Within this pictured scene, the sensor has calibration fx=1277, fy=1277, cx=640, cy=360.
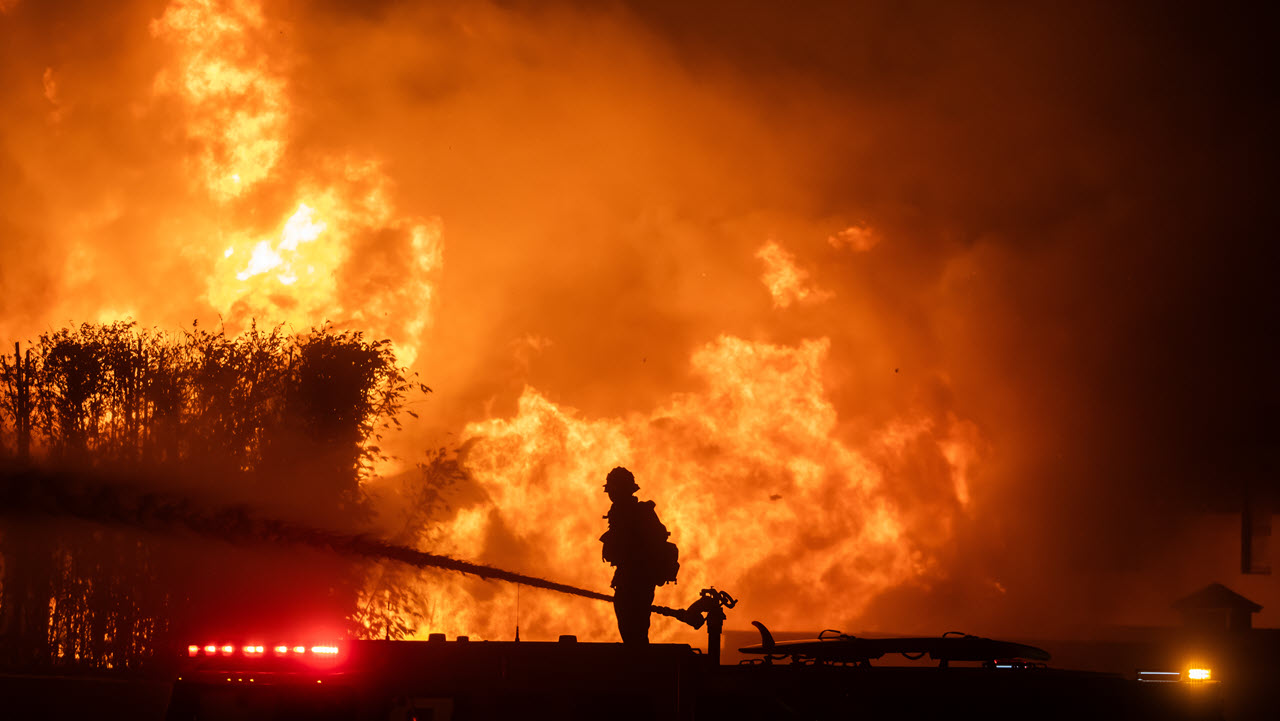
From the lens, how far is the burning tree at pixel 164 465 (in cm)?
5209

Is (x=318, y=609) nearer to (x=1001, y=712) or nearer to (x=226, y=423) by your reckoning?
(x=226, y=423)

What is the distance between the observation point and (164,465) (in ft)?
162

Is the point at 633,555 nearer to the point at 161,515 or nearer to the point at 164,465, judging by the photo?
the point at 161,515

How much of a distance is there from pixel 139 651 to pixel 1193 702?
148 feet

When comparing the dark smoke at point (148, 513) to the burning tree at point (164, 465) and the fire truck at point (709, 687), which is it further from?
the burning tree at point (164, 465)

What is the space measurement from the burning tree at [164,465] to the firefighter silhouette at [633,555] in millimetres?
28302

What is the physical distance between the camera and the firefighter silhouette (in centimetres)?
2400

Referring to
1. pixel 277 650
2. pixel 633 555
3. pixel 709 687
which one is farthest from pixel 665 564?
pixel 277 650

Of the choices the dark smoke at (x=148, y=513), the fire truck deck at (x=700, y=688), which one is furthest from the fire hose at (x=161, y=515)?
the fire truck deck at (x=700, y=688)

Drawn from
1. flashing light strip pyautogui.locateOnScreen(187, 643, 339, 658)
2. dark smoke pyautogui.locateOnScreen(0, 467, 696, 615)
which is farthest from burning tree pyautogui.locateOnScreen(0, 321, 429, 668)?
flashing light strip pyautogui.locateOnScreen(187, 643, 339, 658)

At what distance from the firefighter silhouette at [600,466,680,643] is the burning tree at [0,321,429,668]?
28302 millimetres

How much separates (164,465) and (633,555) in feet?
102

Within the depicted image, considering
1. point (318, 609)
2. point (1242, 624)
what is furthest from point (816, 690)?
point (1242, 624)

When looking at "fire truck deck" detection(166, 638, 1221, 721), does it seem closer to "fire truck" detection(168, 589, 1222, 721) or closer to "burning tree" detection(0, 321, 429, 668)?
"fire truck" detection(168, 589, 1222, 721)
